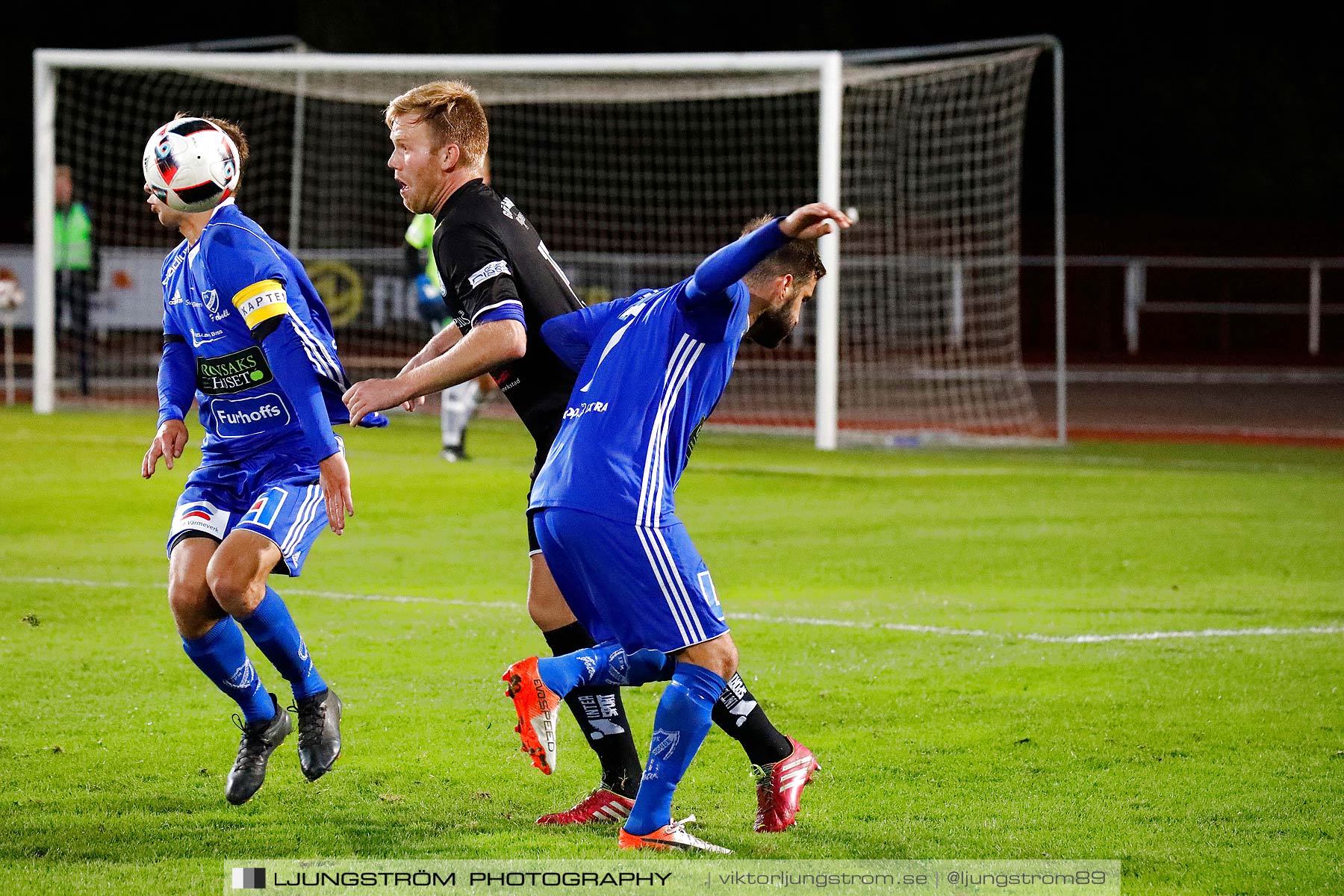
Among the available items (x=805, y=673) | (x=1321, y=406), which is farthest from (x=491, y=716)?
(x=1321, y=406)

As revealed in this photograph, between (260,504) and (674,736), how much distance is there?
1.44 m

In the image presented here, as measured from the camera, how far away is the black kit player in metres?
4.38

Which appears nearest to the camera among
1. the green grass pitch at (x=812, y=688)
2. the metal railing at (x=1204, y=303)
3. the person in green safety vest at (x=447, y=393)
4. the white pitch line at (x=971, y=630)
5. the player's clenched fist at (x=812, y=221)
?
the player's clenched fist at (x=812, y=221)

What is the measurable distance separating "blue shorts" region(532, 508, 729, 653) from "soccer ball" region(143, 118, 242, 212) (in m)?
1.50

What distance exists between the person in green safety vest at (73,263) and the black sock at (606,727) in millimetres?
14948

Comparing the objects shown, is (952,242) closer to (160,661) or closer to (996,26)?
(996,26)

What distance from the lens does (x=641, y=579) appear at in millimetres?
4164

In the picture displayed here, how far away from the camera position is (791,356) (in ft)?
104

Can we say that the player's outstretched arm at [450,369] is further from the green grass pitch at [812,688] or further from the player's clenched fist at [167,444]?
the green grass pitch at [812,688]

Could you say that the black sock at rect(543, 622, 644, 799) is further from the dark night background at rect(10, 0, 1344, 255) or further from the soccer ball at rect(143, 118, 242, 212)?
the dark night background at rect(10, 0, 1344, 255)

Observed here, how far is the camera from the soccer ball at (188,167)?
15.9 ft

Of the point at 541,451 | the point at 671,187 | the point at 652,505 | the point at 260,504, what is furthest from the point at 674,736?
the point at 671,187

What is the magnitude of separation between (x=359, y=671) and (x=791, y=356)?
2547 centimetres

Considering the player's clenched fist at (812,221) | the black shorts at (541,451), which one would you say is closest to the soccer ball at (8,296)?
the black shorts at (541,451)
